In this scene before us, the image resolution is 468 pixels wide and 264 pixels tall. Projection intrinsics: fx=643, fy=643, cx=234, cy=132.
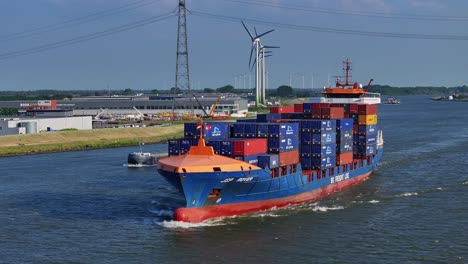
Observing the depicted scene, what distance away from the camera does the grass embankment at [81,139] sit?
336 ft

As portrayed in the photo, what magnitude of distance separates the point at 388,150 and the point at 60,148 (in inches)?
2055

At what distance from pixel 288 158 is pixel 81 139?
226 ft

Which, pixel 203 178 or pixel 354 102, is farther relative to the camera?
pixel 354 102

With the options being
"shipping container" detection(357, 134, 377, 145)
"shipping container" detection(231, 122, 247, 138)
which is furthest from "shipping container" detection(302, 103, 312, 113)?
"shipping container" detection(231, 122, 247, 138)

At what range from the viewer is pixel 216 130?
188 feet

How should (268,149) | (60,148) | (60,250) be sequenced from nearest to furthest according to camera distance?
(60,250), (268,149), (60,148)

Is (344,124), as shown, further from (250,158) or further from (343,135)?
(250,158)

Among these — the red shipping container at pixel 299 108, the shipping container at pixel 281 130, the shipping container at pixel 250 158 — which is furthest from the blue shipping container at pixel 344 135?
the shipping container at pixel 250 158

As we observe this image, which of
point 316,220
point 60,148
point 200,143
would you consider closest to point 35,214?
point 200,143

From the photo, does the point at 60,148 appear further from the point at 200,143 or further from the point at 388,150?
the point at 200,143

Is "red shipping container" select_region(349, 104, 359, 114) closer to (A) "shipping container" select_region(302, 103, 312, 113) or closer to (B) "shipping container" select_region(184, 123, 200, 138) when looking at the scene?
(A) "shipping container" select_region(302, 103, 312, 113)

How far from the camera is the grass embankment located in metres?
102

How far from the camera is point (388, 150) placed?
97500mm

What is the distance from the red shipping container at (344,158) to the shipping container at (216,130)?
13143 millimetres
